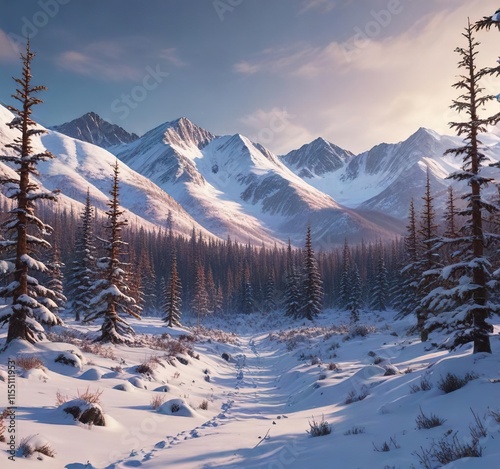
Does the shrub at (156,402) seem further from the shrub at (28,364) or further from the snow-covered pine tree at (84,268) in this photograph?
the snow-covered pine tree at (84,268)

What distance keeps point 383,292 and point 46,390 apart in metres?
65.4

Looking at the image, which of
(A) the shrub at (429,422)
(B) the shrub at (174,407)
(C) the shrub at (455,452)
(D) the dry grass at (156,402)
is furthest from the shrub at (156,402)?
(C) the shrub at (455,452)

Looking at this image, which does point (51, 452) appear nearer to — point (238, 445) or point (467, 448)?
point (238, 445)

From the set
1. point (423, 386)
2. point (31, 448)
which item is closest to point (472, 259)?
point (423, 386)

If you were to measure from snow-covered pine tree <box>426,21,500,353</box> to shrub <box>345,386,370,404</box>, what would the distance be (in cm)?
299

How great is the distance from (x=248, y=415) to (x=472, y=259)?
25.8 ft

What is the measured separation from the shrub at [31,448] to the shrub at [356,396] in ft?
24.9

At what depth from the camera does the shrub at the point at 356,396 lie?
10.5 metres

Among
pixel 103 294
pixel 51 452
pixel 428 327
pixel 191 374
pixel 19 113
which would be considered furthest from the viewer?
pixel 103 294

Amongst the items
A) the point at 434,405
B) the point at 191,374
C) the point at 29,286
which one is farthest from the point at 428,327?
the point at 29,286

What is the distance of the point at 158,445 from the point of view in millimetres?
7191

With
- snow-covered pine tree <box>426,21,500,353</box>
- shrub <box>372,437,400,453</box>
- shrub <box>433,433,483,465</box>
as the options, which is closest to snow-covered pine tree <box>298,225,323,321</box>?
snow-covered pine tree <box>426,21,500,353</box>

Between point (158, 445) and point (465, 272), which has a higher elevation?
point (465, 272)

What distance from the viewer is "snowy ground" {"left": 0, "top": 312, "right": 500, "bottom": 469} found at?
5773mm
